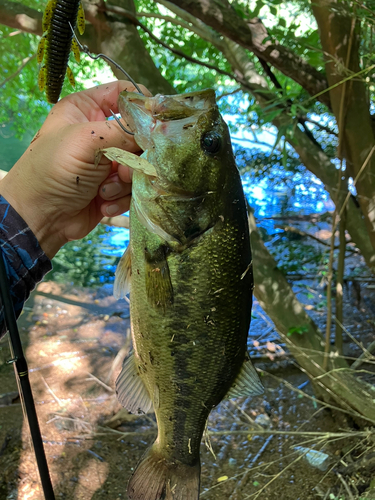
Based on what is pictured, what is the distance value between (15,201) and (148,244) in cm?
66

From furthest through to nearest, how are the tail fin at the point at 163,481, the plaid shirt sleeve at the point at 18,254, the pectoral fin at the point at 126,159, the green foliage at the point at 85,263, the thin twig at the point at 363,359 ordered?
the green foliage at the point at 85,263, the thin twig at the point at 363,359, the plaid shirt sleeve at the point at 18,254, the tail fin at the point at 163,481, the pectoral fin at the point at 126,159

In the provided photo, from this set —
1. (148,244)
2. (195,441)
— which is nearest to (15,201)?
(148,244)

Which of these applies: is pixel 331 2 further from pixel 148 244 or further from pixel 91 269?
pixel 91 269

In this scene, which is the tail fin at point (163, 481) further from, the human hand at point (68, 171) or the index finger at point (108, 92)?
the index finger at point (108, 92)

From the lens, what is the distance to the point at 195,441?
125cm

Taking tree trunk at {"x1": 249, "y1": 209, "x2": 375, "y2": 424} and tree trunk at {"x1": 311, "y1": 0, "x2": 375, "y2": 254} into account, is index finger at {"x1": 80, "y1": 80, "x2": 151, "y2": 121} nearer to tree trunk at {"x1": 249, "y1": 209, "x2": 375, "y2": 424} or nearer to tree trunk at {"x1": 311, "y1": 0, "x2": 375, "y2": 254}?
tree trunk at {"x1": 311, "y1": 0, "x2": 375, "y2": 254}

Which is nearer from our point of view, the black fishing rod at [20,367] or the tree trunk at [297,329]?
the black fishing rod at [20,367]

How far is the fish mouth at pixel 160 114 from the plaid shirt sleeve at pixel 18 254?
0.64 meters

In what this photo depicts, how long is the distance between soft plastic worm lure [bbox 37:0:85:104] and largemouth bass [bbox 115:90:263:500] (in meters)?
0.28

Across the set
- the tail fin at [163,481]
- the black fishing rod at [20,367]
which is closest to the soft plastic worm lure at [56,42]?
the black fishing rod at [20,367]

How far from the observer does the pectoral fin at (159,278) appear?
1048mm

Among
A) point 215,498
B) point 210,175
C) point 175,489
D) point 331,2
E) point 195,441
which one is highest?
point 331,2

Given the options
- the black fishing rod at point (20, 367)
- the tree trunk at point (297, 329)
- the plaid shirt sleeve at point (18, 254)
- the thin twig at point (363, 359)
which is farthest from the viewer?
the tree trunk at point (297, 329)

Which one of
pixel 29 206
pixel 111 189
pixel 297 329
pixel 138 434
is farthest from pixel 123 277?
pixel 297 329
